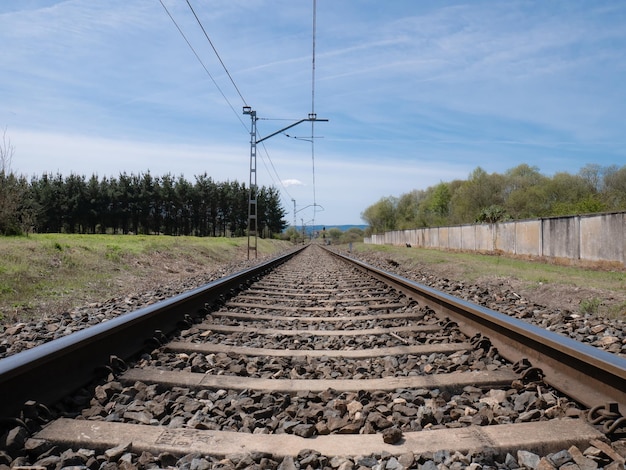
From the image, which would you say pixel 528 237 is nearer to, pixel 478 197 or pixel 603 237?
pixel 603 237

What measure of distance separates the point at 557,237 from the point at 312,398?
688 inches

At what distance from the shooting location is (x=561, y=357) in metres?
2.78

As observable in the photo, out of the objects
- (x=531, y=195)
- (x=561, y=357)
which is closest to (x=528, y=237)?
(x=561, y=357)

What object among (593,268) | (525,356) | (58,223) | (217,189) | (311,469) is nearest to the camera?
(311,469)

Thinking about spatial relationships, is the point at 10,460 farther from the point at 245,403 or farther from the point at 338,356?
the point at 338,356

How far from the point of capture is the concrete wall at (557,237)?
46.5 feet

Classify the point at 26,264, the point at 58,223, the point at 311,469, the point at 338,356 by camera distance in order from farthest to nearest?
1. the point at 58,223
2. the point at 26,264
3. the point at 338,356
4. the point at 311,469

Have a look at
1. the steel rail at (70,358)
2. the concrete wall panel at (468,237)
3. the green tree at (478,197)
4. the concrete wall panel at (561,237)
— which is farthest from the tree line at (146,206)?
the steel rail at (70,358)

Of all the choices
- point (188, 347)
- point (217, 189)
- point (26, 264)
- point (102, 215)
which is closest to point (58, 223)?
point (102, 215)

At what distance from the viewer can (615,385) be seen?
231 centimetres

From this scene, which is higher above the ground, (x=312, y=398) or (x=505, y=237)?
(x=505, y=237)

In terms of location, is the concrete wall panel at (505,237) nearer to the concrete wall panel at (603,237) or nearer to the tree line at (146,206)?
the concrete wall panel at (603,237)

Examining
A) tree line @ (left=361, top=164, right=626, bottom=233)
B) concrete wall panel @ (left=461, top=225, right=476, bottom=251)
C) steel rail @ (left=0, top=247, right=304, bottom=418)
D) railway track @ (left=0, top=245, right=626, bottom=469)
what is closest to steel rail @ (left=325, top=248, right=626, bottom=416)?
railway track @ (left=0, top=245, right=626, bottom=469)

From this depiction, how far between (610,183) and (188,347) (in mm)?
54736
